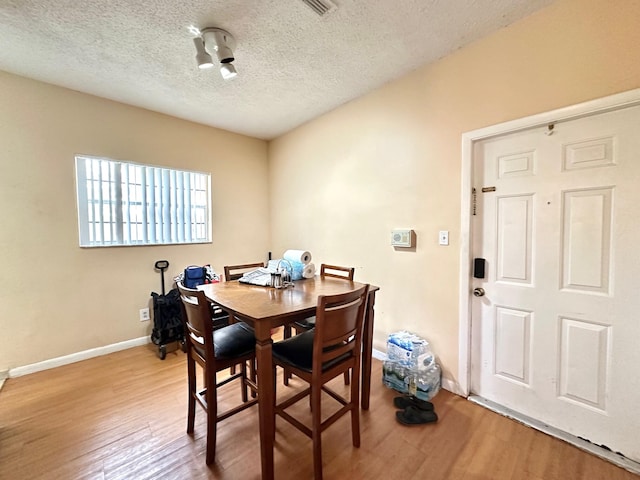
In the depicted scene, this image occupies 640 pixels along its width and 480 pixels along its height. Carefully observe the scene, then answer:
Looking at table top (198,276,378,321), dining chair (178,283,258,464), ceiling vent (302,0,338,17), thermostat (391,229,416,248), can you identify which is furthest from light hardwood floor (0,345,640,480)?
ceiling vent (302,0,338,17)

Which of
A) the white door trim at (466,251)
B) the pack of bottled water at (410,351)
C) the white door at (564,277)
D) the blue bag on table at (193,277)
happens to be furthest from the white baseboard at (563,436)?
the blue bag on table at (193,277)

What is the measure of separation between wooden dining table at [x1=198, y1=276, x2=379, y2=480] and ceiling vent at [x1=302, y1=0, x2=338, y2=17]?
173cm

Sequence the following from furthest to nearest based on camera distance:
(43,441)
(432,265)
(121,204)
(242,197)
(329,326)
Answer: (242,197)
(121,204)
(432,265)
(43,441)
(329,326)

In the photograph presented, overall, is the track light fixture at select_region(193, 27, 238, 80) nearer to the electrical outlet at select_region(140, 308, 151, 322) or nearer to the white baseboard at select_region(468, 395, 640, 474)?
the electrical outlet at select_region(140, 308, 151, 322)

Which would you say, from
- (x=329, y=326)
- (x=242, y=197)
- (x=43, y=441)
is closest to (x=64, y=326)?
(x=43, y=441)

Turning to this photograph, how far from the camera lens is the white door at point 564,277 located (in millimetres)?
1458

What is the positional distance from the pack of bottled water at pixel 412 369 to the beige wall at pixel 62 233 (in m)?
2.64

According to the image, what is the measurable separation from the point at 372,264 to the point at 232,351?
161 centimetres

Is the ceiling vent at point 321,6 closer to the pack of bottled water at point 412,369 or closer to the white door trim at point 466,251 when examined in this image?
the white door trim at point 466,251

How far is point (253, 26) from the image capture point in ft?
5.71

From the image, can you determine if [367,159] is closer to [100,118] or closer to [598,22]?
[598,22]

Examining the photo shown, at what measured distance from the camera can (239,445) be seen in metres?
1.61

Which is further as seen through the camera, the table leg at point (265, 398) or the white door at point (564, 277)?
the white door at point (564, 277)

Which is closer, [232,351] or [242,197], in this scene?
[232,351]
